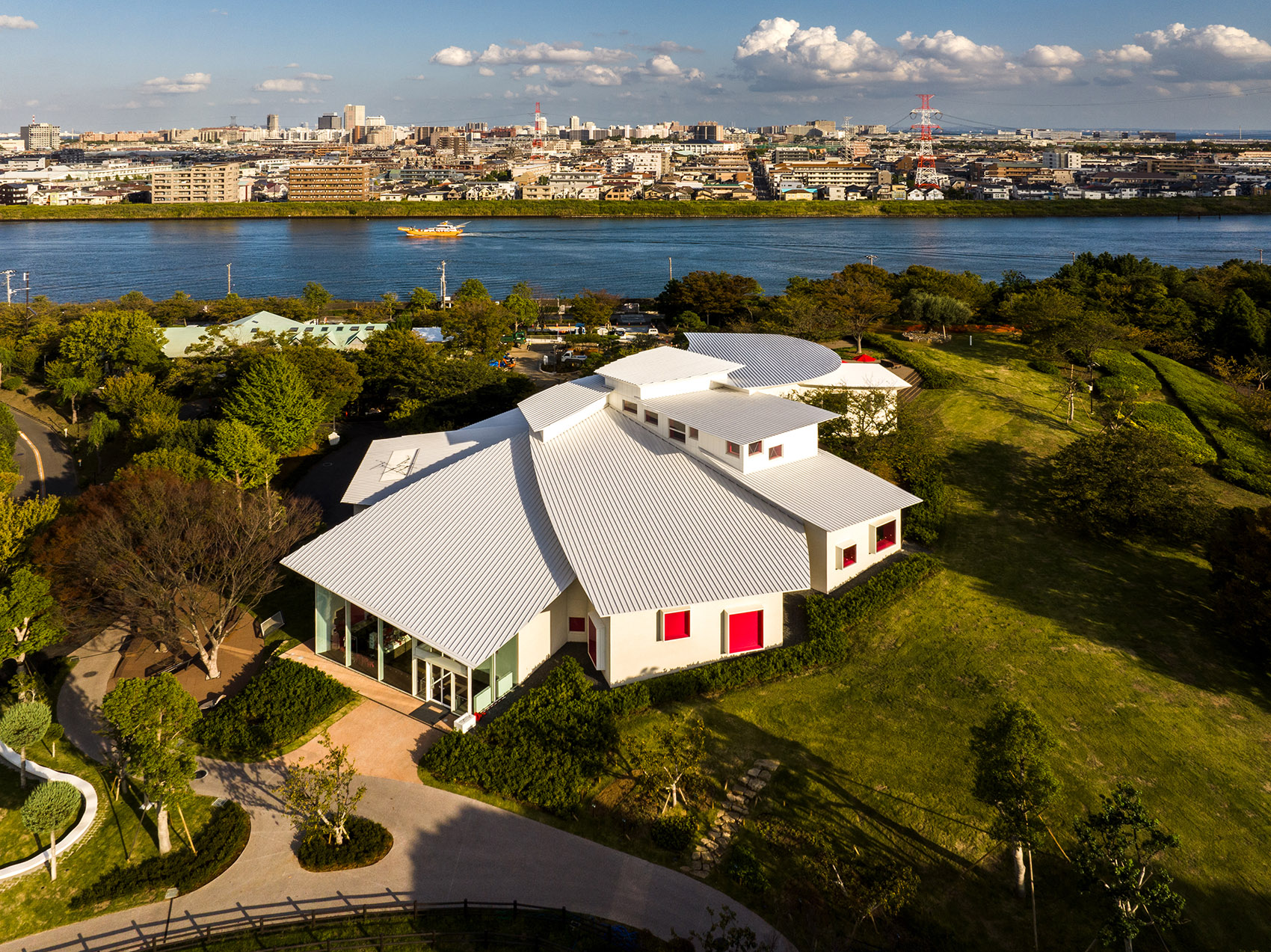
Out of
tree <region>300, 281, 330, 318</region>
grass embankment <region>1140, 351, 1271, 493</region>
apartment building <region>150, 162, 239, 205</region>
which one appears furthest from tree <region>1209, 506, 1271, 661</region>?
apartment building <region>150, 162, 239, 205</region>

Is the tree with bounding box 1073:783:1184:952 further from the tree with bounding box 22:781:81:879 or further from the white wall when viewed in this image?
the tree with bounding box 22:781:81:879

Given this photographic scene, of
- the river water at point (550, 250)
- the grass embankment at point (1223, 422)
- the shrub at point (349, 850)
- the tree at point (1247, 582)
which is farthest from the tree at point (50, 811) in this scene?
the river water at point (550, 250)

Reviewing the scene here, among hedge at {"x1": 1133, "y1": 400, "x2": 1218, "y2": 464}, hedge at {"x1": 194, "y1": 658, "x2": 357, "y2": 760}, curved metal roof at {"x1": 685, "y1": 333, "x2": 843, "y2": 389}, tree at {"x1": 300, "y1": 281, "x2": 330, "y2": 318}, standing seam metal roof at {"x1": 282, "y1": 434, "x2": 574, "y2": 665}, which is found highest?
tree at {"x1": 300, "y1": 281, "x2": 330, "y2": 318}

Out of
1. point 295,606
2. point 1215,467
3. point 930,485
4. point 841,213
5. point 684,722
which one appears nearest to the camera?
point 684,722

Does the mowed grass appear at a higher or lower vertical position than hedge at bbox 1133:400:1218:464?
lower

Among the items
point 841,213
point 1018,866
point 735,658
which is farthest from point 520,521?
point 841,213

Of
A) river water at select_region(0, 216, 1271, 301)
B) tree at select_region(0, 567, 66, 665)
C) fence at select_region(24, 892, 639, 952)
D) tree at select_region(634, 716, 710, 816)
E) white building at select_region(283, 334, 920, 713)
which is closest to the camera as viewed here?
fence at select_region(24, 892, 639, 952)

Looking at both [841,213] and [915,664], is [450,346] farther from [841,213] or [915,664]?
[841,213]

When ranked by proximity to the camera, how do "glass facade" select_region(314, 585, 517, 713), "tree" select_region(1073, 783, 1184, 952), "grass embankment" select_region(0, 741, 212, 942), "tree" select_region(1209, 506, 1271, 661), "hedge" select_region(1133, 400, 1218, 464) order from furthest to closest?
"hedge" select_region(1133, 400, 1218, 464), "tree" select_region(1209, 506, 1271, 661), "glass facade" select_region(314, 585, 517, 713), "grass embankment" select_region(0, 741, 212, 942), "tree" select_region(1073, 783, 1184, 952)
